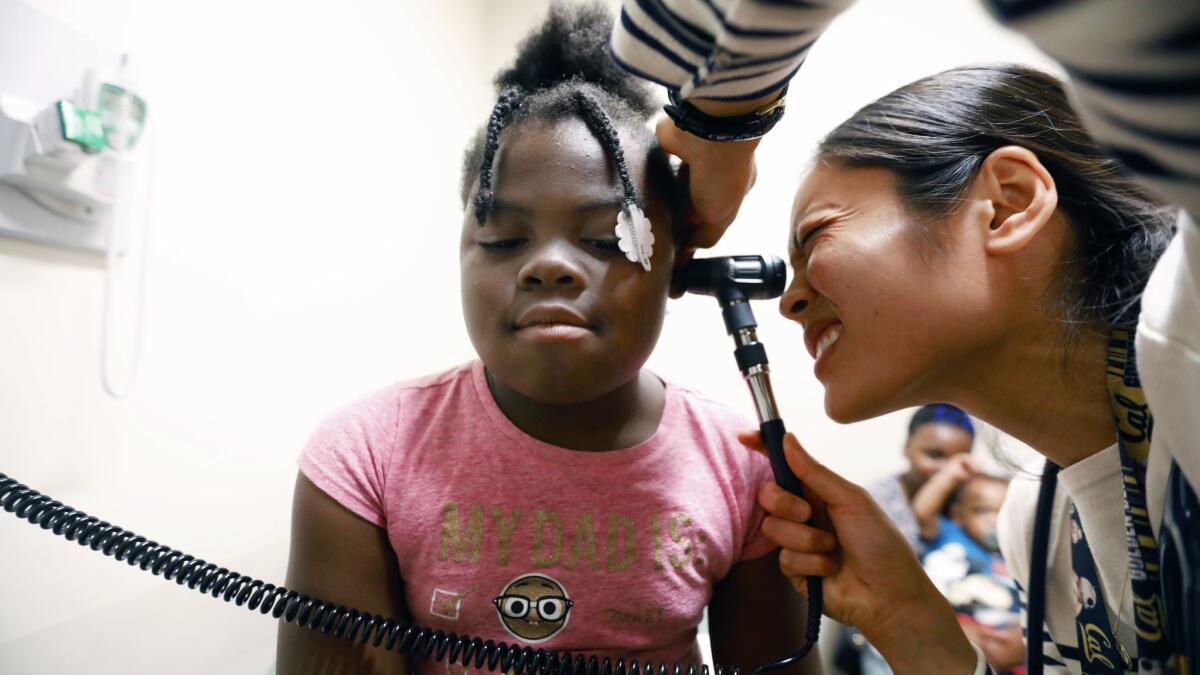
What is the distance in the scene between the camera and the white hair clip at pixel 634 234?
2.15 ft

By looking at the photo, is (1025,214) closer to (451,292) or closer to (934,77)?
(934,77)

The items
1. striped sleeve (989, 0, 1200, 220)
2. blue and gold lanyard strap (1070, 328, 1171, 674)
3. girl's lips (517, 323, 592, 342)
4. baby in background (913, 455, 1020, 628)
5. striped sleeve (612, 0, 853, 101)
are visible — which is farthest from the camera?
baby in background (913, 455, 1020, 628)

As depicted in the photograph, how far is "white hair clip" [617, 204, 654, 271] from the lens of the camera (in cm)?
66

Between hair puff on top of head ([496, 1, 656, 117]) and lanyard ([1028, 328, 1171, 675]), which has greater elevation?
hair puff on top of head ([496, 1, 656, 117])

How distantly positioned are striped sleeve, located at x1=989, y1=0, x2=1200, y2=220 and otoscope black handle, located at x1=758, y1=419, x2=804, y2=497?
492 mm

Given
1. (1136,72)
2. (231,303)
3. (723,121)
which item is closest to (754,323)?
(723,121)

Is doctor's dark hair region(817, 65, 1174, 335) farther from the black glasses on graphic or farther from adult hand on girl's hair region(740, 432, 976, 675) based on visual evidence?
the black glasses on graphic

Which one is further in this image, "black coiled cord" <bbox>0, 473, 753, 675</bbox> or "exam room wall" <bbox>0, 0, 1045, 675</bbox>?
"exam room wall" <bbox>0, 0, 1045, 675</bbox>

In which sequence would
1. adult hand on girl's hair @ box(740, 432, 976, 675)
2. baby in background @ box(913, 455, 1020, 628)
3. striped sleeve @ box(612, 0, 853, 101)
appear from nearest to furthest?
striped sleeve @ box(612, 0, 853, 101) < adult hand on girl's hair @ box(740, 432, 976, 675) < baby in background @ box(913, 455, 1020, 628)

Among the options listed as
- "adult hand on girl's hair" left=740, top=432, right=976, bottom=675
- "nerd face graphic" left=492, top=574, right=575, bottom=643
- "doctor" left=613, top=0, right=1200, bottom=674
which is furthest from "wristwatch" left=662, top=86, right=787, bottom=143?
"nerd face graphic" left=492, top=574, right=575, bottom=643

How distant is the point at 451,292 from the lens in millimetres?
1472

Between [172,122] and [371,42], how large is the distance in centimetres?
48

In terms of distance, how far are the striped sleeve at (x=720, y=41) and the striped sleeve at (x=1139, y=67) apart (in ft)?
0.51

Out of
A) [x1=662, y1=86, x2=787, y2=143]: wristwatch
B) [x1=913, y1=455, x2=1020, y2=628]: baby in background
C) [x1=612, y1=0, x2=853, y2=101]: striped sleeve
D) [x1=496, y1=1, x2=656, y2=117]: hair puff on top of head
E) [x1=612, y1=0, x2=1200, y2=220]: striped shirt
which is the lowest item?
[x1=913, y1=455, x2=1020, y2=628]: baby in background
